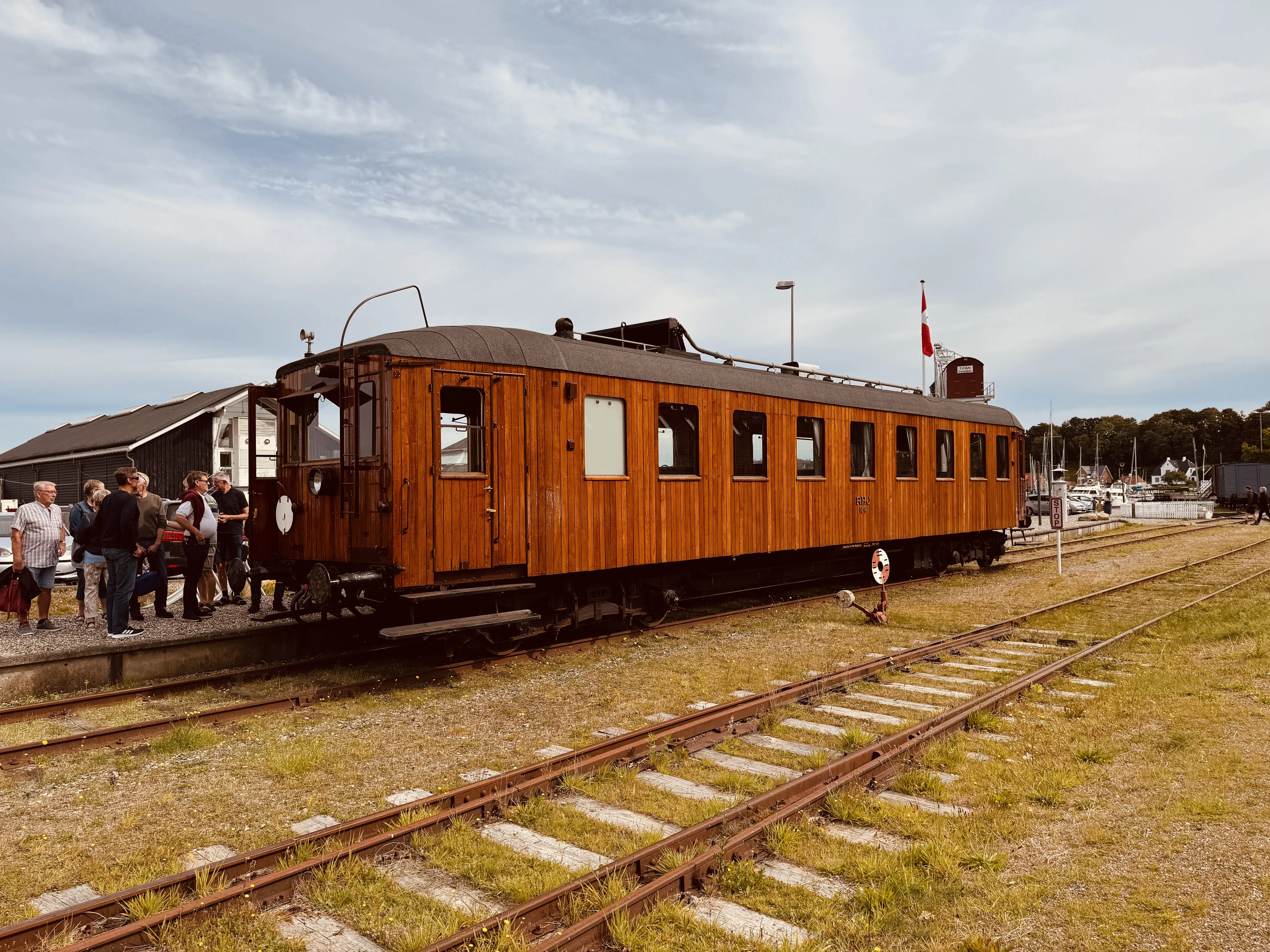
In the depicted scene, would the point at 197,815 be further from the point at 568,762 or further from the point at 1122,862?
the point at 1122,862

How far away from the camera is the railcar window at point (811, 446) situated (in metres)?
12.6

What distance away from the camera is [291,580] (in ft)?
30.2

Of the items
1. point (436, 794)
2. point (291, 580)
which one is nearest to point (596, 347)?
point (291, 580)

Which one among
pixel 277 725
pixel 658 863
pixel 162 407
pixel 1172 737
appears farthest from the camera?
pixel 162 407

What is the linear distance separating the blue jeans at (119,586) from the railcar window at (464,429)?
12.8 ft

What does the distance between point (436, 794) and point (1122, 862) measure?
3.63m

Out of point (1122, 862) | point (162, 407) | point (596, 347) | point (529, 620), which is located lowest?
point (1122, 862)

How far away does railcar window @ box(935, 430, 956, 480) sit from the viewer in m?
15.7

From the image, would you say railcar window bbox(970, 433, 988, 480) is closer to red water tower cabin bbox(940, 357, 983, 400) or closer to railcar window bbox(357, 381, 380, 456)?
railcar window bbox(357, 381, 380, 456)

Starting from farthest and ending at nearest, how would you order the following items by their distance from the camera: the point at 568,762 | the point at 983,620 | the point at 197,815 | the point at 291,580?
1. the point at 983,620
2. the point at 291,580
3. the point at 568,762
4. the point at 197,815

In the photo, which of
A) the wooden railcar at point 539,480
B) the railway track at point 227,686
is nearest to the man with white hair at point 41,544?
the wooden railcar at point 539,480

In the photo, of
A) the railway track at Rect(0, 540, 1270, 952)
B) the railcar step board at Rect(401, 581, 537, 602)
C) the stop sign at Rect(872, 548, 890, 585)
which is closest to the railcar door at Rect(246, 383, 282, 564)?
the railcar step board at Rect(401, 581, 537, 602)

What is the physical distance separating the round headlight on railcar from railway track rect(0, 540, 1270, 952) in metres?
3.93

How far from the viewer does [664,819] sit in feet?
15.6
